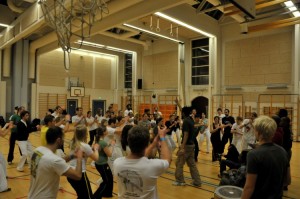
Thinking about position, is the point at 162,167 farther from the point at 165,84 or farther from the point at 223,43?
the point at 165,84

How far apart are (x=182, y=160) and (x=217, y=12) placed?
1179 cm

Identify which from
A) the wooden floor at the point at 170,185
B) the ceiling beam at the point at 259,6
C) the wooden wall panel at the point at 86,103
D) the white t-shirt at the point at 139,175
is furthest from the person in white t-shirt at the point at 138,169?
the wooden wall panel at the point at 86,103

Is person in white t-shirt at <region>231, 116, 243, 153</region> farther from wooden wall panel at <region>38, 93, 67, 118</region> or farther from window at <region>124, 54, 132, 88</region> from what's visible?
window at <region>124, 54, 132, 88</region>

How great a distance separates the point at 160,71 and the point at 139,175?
1730 centimetres

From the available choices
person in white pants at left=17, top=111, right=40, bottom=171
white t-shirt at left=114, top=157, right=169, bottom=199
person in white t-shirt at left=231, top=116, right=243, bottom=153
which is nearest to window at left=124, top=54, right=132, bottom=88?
person in white pants at left=17, top=111, right=40, bottom=171

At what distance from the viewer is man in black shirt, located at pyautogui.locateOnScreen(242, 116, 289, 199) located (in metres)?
2.17

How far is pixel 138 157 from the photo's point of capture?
200 cm

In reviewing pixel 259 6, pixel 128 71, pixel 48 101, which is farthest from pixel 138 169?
pixel 128 71

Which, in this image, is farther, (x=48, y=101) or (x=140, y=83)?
(x=140, y=83)

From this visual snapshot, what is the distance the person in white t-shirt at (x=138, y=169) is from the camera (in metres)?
1.96

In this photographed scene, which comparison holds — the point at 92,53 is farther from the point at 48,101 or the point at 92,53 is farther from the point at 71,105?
the point at 48,101

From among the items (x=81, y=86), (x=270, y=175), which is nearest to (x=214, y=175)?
(x=270, y=175)

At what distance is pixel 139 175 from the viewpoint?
1959 millimetres

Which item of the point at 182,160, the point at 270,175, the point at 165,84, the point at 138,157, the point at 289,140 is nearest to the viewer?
the point at 138,157
